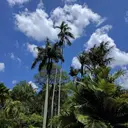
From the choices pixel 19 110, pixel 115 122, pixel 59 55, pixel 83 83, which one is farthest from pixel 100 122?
pixel 19 110

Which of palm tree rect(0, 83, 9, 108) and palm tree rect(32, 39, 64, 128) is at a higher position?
palm tree rect(32, 39, 64, 128)

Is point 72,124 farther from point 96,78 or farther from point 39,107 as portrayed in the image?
point 39,107

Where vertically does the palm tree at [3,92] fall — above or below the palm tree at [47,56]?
below

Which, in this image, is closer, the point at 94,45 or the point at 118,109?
the point at 118,109

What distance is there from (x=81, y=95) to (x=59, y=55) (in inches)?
997

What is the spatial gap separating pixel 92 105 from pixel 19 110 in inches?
1131

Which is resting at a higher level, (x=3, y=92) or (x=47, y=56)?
(x=47, y=56)

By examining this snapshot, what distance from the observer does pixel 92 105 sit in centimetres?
1881

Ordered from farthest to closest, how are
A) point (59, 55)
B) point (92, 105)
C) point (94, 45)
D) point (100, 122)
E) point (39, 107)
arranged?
point (39, 107) → point (59, 55) → point (94, 45) → point (92, 105) → point (100, 122)

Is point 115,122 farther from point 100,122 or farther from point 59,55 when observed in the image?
point 59,55

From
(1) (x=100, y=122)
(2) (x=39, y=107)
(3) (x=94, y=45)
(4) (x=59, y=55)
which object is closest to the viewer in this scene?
(1) (x=100, y=122)

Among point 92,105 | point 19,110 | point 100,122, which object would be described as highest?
point 19,110

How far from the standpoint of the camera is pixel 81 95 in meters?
19.1

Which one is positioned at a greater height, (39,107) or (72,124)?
(39,107)
